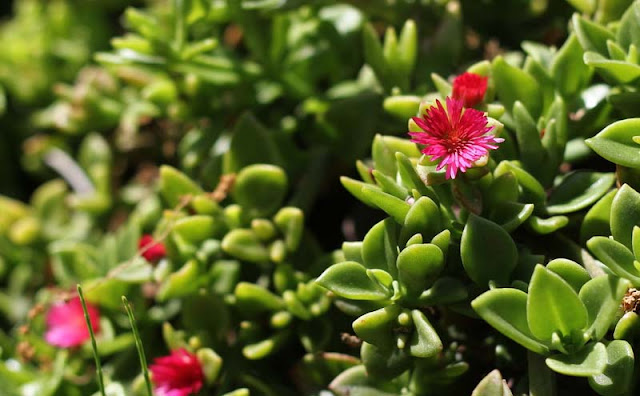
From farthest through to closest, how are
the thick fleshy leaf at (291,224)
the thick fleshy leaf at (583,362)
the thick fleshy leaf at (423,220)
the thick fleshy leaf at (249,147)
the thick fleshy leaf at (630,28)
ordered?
the thick fleshy leaf at (249,147) < the thick fleshy leaf at (291,224) < the thick fleshy leaf at (630,28) < the thick fleshy leaf at (423,220) < the thick fleshy leaf at (583,362)

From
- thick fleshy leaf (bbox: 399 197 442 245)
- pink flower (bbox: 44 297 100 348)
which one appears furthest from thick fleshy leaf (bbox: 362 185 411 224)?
pink flower (bbox: 44 297 100 348)

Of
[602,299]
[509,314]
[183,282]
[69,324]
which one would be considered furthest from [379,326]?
[69,324]

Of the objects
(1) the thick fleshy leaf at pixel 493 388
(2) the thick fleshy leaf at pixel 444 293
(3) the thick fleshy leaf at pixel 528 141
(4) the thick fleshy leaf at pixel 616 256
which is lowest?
(1) the thick fleshy leaf at pixel 493 388

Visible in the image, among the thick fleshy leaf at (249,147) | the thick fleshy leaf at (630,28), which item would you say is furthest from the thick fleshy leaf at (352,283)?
the thick fleshy leaf at (630,28)

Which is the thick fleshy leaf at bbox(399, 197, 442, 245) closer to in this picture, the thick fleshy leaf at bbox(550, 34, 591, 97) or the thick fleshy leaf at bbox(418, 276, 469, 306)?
the thick fleshy leaf at bbox(418, 276, 469, 306)

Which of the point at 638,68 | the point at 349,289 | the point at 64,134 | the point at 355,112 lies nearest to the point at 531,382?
the point at 349,289

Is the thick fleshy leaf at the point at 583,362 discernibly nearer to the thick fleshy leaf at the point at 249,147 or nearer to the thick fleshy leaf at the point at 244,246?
the thick fleshy leaf at the point at 244,246
